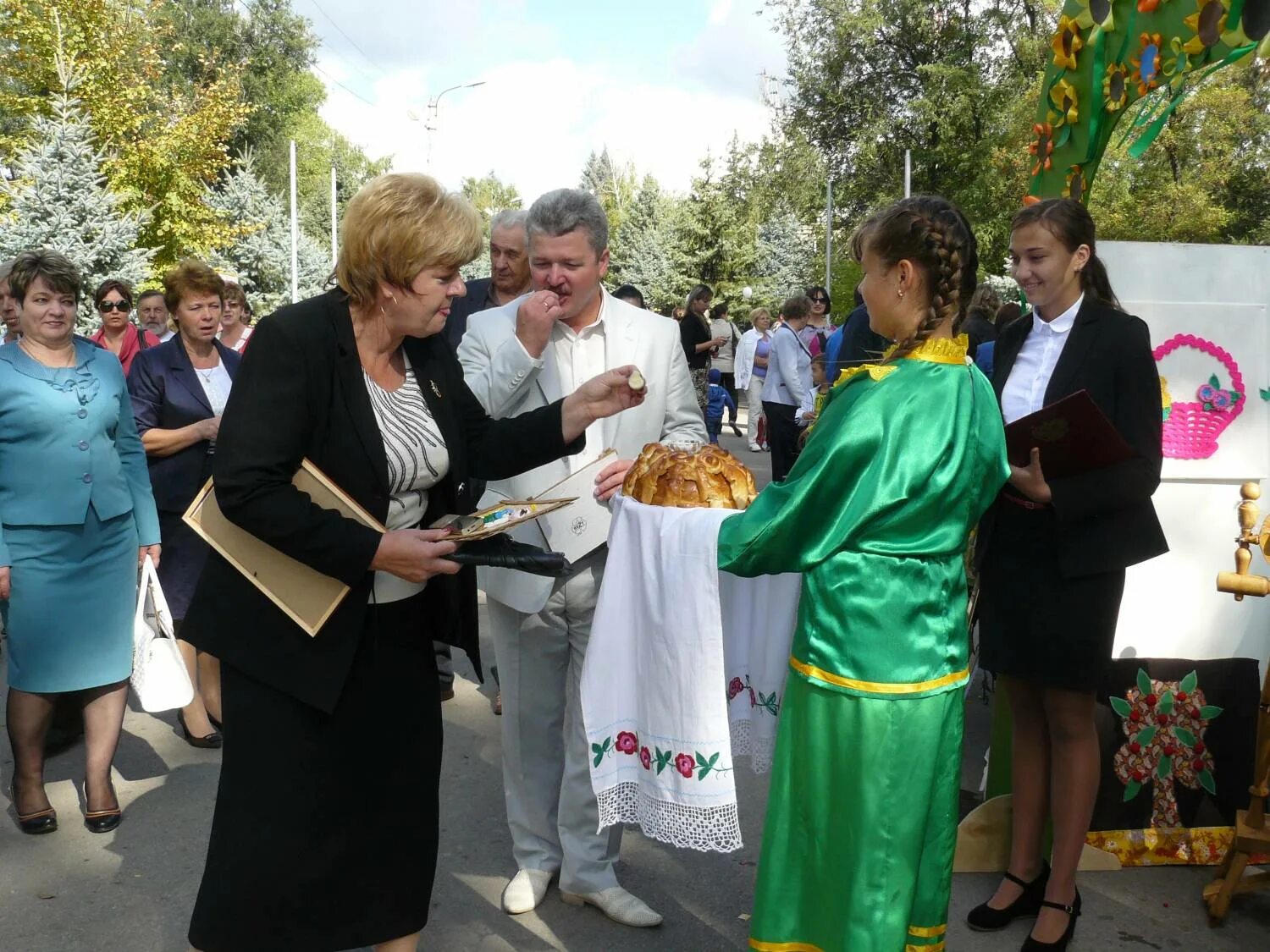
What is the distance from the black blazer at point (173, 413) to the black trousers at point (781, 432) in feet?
24.7

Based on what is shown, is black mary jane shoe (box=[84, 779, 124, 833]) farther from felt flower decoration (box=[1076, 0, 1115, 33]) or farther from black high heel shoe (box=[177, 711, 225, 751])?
felt flower decoration (box=[1076, 0, 1115, 33])

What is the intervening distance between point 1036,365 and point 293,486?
7.70 ft

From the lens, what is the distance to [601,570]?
3.81 m

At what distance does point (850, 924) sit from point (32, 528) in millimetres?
3580

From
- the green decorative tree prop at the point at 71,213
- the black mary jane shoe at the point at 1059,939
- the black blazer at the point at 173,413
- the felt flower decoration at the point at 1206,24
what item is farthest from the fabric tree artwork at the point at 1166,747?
the green decorative tree prop at the point at 71,213

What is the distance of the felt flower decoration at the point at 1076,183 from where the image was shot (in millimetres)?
4289

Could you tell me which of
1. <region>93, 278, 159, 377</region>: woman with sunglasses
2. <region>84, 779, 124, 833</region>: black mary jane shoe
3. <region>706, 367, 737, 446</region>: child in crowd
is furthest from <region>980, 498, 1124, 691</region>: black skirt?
<region>706, 367, 737, 446</region>: child in crowd

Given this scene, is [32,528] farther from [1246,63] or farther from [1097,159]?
[1246,63]

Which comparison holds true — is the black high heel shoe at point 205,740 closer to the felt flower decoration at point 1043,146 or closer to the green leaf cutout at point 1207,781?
the green leaf cutout at point 1207,781

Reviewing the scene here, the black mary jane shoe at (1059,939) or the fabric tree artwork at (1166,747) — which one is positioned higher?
the fabric tree artwork at (1166,747)

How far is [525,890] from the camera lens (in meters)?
3.93

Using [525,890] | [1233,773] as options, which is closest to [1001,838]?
[1233,773]

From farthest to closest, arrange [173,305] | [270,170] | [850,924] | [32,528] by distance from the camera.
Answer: [270,170]
[173,305]
[32,528]
[850,924]

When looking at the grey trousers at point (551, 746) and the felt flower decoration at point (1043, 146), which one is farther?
the felt flower decoration at point (1043, 146)
